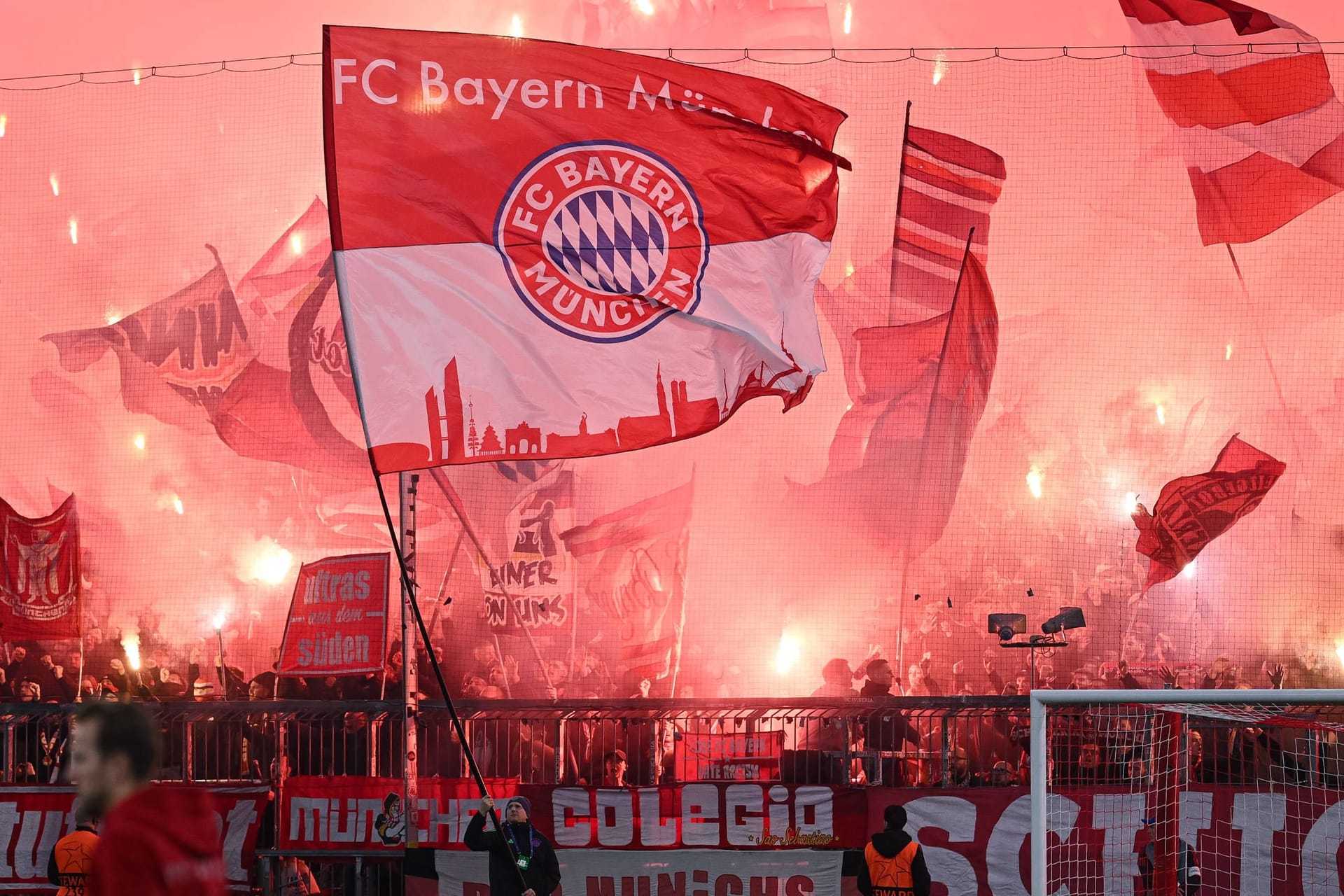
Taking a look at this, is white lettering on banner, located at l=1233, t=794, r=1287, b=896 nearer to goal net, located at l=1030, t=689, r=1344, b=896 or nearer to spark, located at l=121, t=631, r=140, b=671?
goal net, located at l=1030, t=689, r=1344, b=896

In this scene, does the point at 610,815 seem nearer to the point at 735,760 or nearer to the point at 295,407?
the point at 735,760

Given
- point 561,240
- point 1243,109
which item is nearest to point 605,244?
point 561,240

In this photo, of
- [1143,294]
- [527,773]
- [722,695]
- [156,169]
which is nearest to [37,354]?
[156,169]

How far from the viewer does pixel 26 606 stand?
48.6ft

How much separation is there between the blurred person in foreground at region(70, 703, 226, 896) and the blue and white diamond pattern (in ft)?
15.3

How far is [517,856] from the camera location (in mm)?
7234

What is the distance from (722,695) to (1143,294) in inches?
296

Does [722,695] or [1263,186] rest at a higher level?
[1263,186]

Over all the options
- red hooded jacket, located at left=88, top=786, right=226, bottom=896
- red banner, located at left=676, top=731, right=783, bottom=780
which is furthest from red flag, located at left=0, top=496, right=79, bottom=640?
red hooded jacket, located at left=88, top=786, right=226, bottom=896

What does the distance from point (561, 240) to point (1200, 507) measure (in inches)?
463

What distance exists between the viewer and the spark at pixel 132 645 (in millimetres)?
15227

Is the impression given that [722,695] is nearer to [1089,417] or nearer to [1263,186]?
[1089,417]

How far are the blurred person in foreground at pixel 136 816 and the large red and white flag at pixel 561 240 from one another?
381cm

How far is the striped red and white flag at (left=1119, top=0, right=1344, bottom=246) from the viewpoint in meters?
14.9
